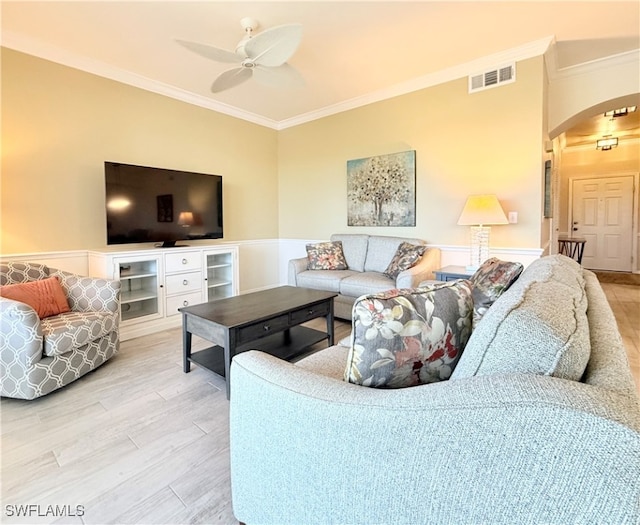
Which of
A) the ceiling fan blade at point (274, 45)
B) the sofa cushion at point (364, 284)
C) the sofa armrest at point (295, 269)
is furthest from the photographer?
the sofa armrest at point (295, 269)

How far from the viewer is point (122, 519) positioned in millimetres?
1307

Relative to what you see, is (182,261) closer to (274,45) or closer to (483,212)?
(274,45)

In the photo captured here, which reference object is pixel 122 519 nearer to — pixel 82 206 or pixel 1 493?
pixel 1 493

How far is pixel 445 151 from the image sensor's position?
379 cm

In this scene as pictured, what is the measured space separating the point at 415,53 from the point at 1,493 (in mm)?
4199

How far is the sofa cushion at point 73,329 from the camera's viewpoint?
216 cm

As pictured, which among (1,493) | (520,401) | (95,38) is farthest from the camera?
(95,38)

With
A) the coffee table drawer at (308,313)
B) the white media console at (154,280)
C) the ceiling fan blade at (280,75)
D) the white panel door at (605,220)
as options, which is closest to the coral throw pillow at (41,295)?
the white media console at (154,280)

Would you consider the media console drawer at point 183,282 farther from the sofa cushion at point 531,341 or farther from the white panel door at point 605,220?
the white panel door at point 605,220

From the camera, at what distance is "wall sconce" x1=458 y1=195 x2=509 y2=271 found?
3.12 meters

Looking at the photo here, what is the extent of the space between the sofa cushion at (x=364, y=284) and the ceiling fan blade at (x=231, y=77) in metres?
2.20

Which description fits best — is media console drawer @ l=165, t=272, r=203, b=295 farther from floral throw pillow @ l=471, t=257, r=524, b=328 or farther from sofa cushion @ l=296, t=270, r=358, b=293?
floral throw pillow @ l=471, t=257, r=524, b=328

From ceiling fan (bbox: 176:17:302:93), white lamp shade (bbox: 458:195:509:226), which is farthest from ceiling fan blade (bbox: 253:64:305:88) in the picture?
white lamp shade (bbox: 458:195:509:226)

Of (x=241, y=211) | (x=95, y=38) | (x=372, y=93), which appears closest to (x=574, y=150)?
(x=372, y=93)
